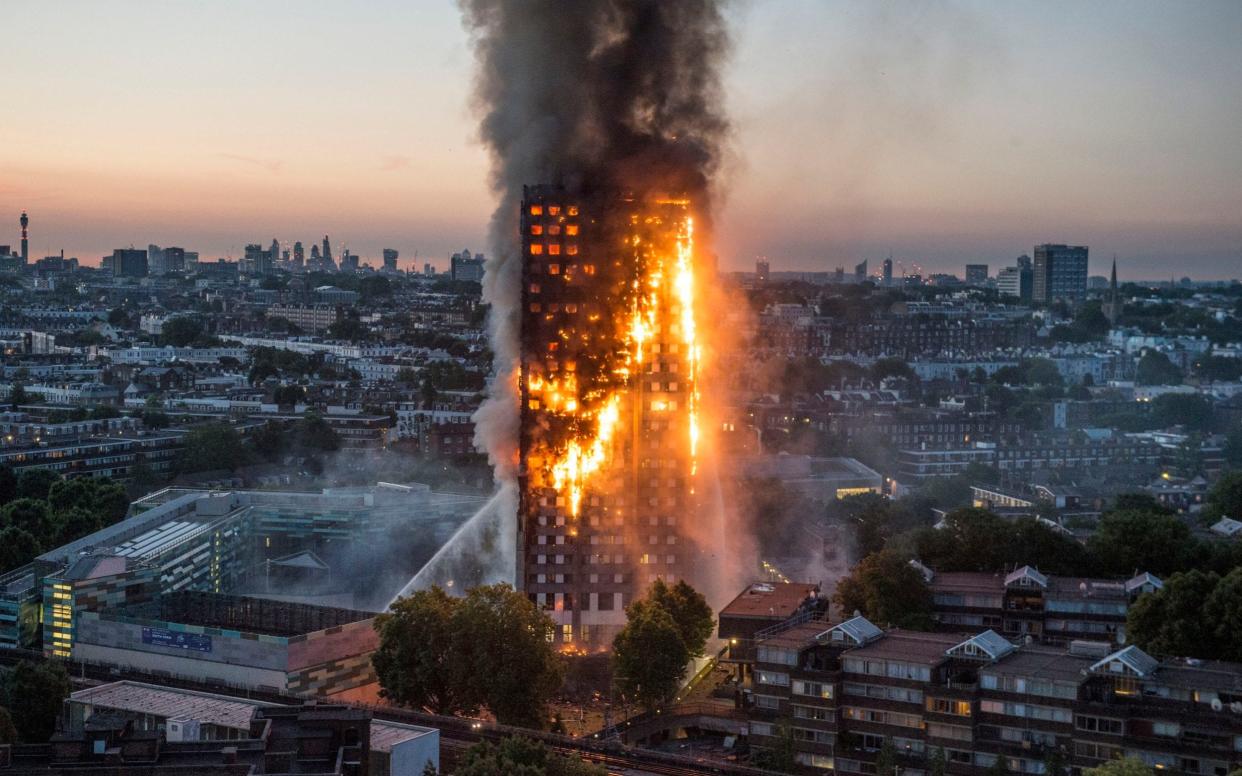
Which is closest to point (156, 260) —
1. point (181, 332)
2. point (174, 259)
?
point (174, 259)

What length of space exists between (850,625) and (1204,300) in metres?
90.4

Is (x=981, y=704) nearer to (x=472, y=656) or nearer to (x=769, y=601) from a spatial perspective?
(x=769, y=601)

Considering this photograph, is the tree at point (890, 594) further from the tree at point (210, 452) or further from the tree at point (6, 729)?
the tree at point (210, 452)

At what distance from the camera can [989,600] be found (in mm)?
27781

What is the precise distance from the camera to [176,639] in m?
28.2

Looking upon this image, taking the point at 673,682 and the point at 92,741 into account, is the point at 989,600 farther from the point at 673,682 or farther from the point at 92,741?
the point at 92,741

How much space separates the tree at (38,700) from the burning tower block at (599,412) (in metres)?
8.00

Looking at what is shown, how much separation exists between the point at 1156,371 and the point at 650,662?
6129cm

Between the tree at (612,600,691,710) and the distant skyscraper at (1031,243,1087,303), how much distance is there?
3829 inches

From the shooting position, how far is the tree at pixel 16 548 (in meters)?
36.6

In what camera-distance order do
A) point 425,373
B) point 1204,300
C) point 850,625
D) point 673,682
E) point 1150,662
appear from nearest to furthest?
point 1150,662 < point 850,625 < point 673,682 < point 425,373 < point 1204,300

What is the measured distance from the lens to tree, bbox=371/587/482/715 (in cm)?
2528

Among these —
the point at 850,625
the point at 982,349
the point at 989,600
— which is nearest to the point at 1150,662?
the point at 850,625

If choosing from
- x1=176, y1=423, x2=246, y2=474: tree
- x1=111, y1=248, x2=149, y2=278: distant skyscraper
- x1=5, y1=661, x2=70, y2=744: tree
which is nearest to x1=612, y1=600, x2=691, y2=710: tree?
x1=5, y1=661, x2=70, y2=744: tree
